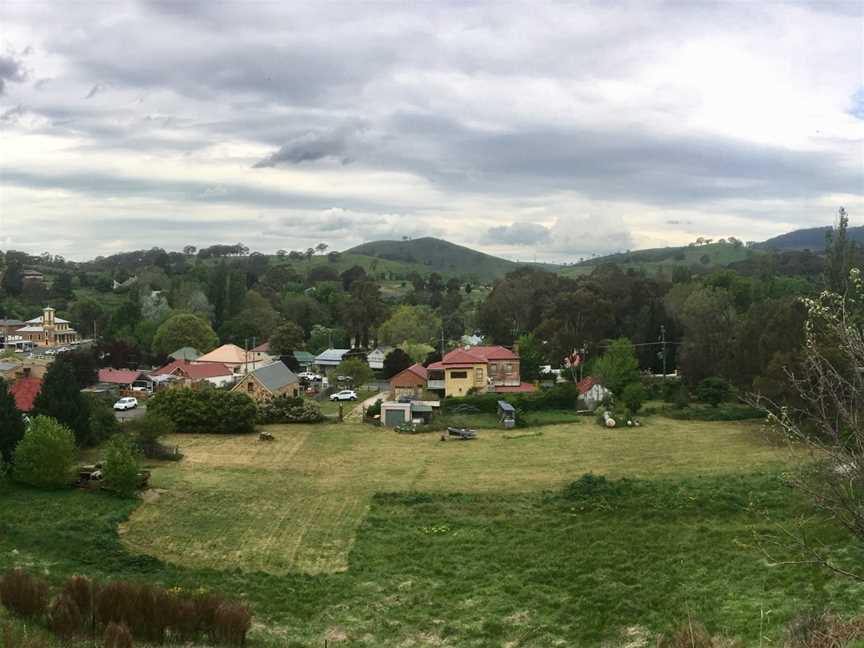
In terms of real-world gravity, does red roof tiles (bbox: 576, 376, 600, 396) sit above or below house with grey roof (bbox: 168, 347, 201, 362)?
below

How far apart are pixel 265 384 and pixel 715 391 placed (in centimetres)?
2368

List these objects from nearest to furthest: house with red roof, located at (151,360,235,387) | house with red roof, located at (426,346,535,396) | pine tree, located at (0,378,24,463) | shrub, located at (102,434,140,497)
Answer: shrub, located at (102,434,140,497)
pine tree, located at (0,378,24,463)
house with red roof, located at (426,346,535,396)
house with red roof, located at (151,360,235,387)

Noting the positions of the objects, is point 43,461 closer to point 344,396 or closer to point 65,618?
point 65,618

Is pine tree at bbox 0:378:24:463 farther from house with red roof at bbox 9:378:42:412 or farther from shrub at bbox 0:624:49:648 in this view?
shrub at bbox 0:624:49:648

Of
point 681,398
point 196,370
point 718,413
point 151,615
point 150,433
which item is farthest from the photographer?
point 196,370

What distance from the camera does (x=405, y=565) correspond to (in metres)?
16.5

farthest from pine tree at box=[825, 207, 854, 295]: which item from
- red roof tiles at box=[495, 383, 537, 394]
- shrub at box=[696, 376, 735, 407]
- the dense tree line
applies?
red roof tiles at box=[495, 383, 537, 394]

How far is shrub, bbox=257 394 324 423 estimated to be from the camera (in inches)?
1439

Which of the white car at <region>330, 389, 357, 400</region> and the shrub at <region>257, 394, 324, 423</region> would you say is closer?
the shrub at <region>257, 394, 324, 423</region>

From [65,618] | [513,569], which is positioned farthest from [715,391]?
[65,618]

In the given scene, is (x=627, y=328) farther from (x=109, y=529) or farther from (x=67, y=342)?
(x=67, y=342)

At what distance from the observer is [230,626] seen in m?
11.8

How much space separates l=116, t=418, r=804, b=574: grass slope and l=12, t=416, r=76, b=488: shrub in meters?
2.88

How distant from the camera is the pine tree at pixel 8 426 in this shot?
24.2 m
